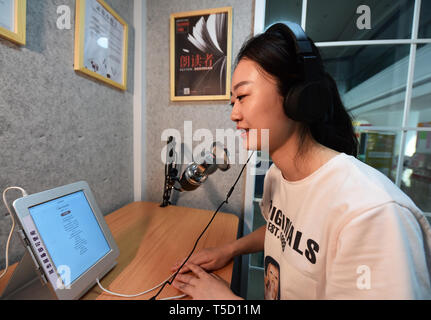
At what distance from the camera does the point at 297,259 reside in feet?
1.29

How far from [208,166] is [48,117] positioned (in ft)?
1.76

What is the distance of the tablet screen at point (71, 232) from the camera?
13.1 inches

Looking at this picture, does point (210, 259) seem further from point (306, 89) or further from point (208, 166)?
point (306, 89)

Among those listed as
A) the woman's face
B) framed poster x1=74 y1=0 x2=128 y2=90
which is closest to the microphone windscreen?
the woman's face

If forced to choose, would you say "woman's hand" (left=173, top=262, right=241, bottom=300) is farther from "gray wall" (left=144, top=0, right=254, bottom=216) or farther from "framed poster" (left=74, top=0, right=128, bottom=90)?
"framed poster" (left=74, top=0, right=128, bottom=90)

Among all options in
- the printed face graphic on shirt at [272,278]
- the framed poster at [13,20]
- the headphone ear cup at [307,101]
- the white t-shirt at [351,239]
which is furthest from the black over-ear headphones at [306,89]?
the framed poster at [13,20]

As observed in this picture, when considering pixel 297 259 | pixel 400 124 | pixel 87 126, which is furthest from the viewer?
pixel 400 124

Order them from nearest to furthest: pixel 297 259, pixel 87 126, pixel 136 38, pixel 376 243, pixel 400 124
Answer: pixel 376 243 → pixel 297 259 → pixel 87 126 → pixel 400 124 → pixel 136 38

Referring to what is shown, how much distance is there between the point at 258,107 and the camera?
41cm

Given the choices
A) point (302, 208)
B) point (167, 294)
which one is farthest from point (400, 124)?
point (167, 294)

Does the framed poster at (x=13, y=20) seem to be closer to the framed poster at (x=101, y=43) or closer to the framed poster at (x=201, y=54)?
the framed poster at (x=101, y=43)

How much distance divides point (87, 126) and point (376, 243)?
0.90m

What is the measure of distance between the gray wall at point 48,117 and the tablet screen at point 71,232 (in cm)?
24
